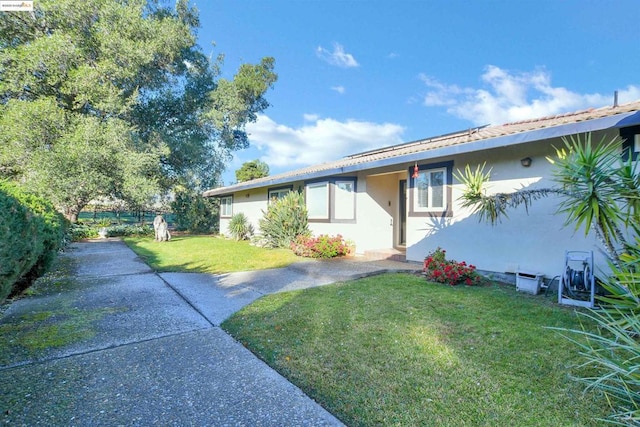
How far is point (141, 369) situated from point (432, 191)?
7138 mm

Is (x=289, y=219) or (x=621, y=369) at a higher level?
(x=289, y=219)

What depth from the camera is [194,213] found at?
2161 cm

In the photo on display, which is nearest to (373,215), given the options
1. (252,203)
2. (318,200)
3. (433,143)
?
(318,200)

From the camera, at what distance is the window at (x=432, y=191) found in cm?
771

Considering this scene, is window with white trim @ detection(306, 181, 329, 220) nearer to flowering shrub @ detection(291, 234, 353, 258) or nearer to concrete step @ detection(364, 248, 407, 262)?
flowering shrub @ detection(291, 234, 353, 258)

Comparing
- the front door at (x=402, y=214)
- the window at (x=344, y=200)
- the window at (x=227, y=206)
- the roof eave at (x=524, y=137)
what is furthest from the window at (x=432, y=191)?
the window at (x=227, y=206)

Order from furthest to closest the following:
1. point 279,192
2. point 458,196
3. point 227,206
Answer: point 227,206
point 279,192
point 458,196

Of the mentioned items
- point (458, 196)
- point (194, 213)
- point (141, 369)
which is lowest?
point (141, 369)

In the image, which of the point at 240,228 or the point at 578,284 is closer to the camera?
the point at 578,284

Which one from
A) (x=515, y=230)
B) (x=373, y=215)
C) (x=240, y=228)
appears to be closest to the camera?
(x=515, y=230)

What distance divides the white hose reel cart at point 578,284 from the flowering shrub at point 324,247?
19.8ft

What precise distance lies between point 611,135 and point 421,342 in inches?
191

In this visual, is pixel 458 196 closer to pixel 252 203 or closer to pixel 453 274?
pixel 453 274

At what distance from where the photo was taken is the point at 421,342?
351 centimetres
